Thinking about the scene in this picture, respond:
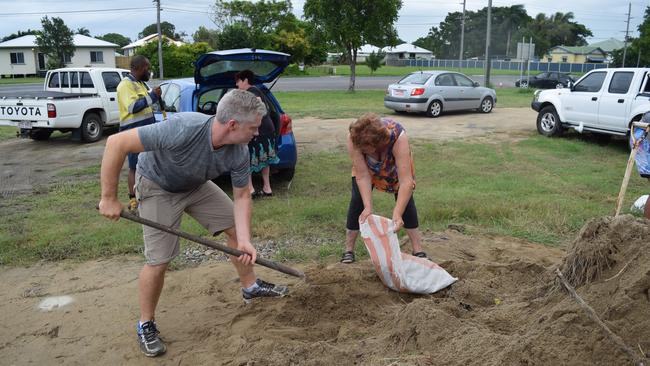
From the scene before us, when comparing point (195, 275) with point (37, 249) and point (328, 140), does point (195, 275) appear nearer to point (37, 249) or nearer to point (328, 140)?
point (37, 249)

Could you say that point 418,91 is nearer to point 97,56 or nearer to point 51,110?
point 51,110

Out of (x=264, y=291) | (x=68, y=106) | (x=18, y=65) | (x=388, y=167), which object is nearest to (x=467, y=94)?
(x=68, y=106)

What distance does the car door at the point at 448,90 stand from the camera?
16.4 metres

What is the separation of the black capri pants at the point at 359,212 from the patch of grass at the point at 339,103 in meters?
11.3

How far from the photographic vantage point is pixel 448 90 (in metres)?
16.5

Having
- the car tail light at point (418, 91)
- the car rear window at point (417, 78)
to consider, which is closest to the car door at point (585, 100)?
the car tail light at point (418, 91)

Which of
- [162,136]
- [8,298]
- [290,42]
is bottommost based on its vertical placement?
[8,298]

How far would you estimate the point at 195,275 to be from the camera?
4.64 m

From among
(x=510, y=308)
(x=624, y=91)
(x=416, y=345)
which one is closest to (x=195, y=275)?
(x=416, y=345)

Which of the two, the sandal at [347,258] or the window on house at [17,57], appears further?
the window on house at [17,57]

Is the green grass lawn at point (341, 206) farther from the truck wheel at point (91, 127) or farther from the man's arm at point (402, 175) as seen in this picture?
the truck wheel at point (91, 127)

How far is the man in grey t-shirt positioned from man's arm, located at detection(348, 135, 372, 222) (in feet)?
3.26

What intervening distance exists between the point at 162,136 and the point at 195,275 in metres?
1.78

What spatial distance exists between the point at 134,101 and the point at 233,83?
1.47 meters
